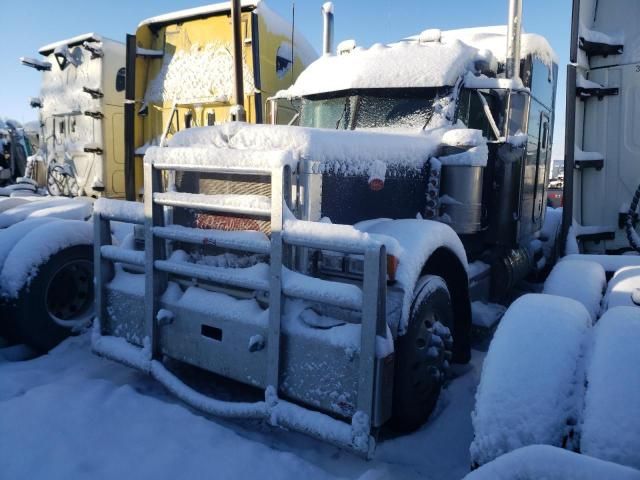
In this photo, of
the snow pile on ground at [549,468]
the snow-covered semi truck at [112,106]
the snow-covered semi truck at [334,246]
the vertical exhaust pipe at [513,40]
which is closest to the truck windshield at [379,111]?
the snow-covered semi truck at [334,246]

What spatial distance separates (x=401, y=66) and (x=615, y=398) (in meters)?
3.32

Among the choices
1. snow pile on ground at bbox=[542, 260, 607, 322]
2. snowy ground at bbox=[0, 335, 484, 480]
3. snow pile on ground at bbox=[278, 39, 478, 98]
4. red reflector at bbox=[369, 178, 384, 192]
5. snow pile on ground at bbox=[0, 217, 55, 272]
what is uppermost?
snow pile on ground at bbox=[278, 39, 478, 98]

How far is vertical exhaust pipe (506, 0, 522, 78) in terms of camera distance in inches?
170

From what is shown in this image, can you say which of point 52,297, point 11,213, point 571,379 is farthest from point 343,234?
point 11,213

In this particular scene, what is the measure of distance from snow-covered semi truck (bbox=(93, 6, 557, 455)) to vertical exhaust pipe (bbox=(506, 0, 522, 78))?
2 centimetres

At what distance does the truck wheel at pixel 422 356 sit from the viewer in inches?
113

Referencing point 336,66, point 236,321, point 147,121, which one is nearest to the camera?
point 236,321

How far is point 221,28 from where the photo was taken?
7.87 m

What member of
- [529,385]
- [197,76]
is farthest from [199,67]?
[529,385]

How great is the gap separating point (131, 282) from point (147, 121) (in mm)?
5769

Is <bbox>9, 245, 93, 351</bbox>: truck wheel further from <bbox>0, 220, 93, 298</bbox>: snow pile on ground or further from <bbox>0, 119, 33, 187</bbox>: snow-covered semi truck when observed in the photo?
<bbox>0, 119, 33, 187</bbox>: snow-covered semi truck

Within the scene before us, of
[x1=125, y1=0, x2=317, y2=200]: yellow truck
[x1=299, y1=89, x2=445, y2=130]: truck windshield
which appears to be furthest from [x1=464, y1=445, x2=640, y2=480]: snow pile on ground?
[x1=125, y1=0, x2=317, y2=200]: yellow truck

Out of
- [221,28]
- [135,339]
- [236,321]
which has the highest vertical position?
[221,28]

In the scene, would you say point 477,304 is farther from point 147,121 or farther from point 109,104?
point 109,104
